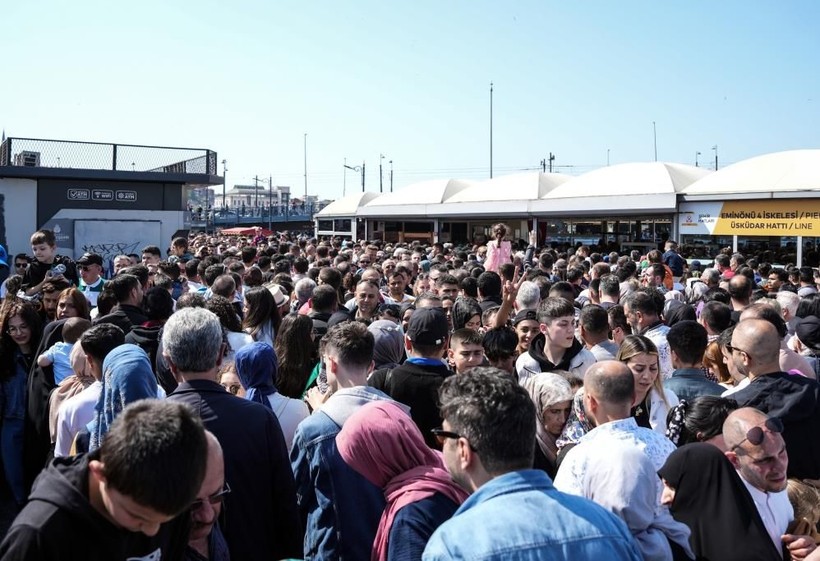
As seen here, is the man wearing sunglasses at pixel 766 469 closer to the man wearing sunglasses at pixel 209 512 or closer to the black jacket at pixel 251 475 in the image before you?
the black jacket at pixel 251 475

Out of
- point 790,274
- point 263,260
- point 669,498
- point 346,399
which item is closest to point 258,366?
point 346,399

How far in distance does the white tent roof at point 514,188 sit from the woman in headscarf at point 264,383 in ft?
65.5

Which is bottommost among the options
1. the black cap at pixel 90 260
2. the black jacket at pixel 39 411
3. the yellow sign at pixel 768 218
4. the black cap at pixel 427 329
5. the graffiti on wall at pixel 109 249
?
the black jacket at pixel 39 411

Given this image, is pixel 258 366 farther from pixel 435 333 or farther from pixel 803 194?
pixel 803 194

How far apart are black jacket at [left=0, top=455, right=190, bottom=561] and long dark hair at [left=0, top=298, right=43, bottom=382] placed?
13.6 ft

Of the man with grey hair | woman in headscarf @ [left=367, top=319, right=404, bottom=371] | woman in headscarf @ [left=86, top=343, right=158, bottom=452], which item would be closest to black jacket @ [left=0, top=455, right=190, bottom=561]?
the man with grey hair

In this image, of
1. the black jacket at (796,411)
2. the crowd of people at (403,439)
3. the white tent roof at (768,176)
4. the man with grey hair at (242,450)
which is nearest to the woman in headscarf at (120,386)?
the crowd of people at (403,439)

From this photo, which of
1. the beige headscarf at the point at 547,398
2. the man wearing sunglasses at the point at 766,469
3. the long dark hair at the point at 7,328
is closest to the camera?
the man wearing sunglasses at the point at 766,469

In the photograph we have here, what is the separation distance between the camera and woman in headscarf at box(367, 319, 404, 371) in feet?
17.4

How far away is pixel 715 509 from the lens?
9.23 feet

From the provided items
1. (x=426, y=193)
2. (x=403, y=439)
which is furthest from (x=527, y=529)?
(x=426, y=193)

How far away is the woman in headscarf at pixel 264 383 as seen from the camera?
3.99 meters

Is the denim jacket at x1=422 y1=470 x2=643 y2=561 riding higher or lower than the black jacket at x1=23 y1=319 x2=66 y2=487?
higher

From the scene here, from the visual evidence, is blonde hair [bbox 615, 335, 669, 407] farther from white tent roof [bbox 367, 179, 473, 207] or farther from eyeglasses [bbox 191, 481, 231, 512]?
white tent roof [bbox 367, 179, 473, 207]
